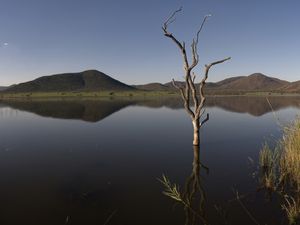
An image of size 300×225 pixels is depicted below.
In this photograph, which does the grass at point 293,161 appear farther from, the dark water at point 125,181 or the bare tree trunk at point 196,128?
the bare tree trunk at point 196,128

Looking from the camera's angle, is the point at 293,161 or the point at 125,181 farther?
the point at 125,181

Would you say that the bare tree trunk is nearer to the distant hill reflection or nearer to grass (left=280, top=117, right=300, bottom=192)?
grass (left=280, top=117, right=300, bottom=192)

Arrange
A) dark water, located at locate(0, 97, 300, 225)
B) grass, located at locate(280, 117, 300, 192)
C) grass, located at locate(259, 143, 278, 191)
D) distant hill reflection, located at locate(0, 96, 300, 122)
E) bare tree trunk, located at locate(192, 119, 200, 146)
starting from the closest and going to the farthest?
dark water, located at locate(0, 97, 300, 225) < grass, located at locate(259, 143, 278, 191) < grass, located at locate(280, 117, 300, 192) < bare tree trunk, located at locate(192, 119, 200, 146) < distant hill reflection, located at locate(0, 96, 300, 122)

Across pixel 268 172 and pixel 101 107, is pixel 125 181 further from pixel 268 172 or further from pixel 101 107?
pixel 101 107

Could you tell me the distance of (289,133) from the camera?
34.8 feet

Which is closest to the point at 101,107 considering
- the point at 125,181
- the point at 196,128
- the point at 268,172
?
the point at 196,128

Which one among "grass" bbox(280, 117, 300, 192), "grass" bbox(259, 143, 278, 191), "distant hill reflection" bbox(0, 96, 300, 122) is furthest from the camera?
"distant hill reflection" bbox(0, 96, 300, 122)

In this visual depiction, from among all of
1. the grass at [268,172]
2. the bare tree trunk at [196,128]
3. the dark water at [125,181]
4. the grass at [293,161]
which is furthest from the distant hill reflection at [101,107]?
the grass at [293,161]

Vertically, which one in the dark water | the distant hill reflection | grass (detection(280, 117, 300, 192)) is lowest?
the distant hill reflection

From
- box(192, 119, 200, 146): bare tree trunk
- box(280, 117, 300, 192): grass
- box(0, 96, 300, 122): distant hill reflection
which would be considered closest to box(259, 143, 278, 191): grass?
box(280, 117, 300, 192): grass

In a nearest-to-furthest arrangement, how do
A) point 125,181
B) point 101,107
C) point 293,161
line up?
point 293,161 < point 125,181 < point 101,107

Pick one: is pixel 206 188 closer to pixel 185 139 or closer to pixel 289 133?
pixel 289 133

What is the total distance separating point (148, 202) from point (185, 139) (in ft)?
36.1

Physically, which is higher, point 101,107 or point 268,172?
point 268,172
